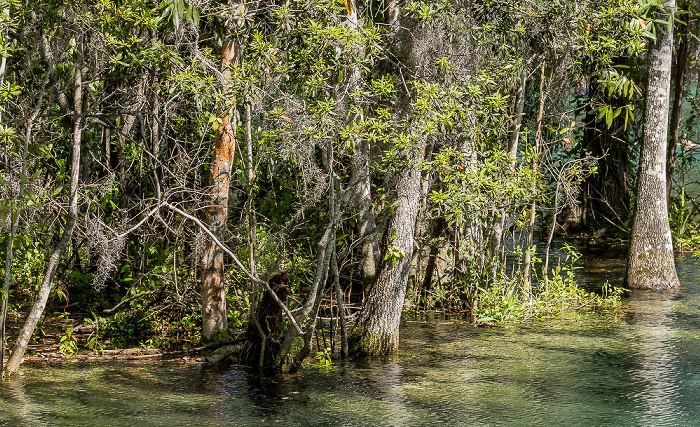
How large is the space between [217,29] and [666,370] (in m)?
5.35

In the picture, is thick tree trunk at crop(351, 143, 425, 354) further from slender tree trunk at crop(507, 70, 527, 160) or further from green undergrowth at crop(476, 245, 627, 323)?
slender tree trunk at crop(507, 70, 527, 160)

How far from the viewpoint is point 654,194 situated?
11.8m

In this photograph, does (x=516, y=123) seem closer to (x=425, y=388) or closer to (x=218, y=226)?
(x=218, y=226)

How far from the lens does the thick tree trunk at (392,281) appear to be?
798cm

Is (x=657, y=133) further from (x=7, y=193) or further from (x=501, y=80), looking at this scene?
(x=7, y=193)

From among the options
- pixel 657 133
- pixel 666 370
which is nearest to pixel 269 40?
pixel 666 370

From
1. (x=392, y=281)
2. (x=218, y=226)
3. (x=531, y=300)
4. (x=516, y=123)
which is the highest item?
(x=516, y=123)

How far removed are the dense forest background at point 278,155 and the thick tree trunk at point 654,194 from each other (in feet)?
2.96

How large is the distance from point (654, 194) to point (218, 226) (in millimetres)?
6671

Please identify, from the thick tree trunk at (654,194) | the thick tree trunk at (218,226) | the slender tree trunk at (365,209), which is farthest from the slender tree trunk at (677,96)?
the thick tree trunk at (218,226)

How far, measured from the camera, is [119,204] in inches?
385

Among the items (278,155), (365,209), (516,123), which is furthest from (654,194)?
(278,155)

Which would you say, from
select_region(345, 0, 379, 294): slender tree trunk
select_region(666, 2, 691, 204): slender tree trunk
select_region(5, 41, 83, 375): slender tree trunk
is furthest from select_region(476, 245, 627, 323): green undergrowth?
select_region(666, 2, 691, 204): slender tree trunk

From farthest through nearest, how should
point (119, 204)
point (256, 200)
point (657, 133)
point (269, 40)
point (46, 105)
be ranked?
point (657, 133) → point (256, 200) → point (119, 204) → point (46, 105) → point (269, 40)
